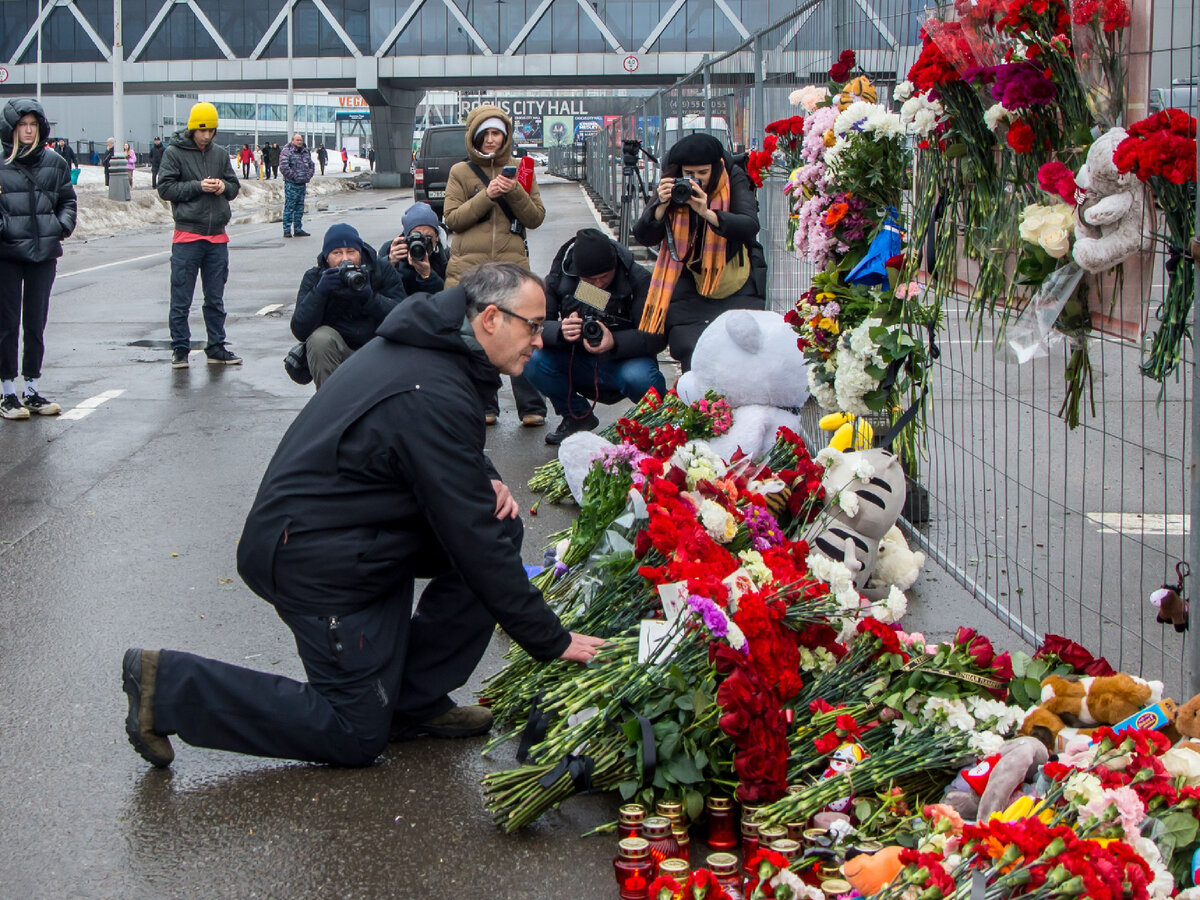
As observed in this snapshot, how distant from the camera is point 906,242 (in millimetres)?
4930

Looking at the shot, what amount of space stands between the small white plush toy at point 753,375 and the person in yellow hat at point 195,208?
5610mm

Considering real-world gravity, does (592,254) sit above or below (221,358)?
above

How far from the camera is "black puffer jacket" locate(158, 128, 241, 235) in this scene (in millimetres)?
10203

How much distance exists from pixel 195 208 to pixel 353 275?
3.83 m

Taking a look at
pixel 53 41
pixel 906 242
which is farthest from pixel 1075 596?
pixel 53 41

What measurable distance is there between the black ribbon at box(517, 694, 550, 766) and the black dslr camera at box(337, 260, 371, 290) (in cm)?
386

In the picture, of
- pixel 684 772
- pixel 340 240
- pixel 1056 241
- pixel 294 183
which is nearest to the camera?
pixel 1056 241

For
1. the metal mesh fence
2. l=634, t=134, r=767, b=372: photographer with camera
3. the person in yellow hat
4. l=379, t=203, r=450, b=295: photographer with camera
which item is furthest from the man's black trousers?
the person in yellow hat

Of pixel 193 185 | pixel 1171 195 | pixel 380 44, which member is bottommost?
pixel 1171 195

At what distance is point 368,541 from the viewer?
11.8 ft

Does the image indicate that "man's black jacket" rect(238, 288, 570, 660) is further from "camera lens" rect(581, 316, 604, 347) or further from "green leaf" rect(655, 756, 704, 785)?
"camera lens" rect(581, 316, 604, 347)

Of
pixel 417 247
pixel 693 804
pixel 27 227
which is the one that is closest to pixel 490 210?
pixel 417 247

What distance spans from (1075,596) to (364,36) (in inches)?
2407

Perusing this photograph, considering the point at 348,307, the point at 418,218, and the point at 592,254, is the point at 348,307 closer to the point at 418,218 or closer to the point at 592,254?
the point at 418,218
